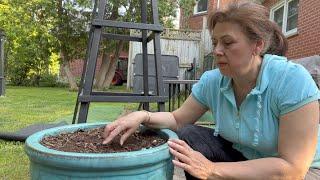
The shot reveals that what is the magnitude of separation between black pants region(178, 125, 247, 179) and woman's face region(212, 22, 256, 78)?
452 mm

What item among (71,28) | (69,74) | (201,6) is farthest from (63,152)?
(201,6)

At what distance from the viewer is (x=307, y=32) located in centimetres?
698

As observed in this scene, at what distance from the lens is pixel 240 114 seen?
169cm

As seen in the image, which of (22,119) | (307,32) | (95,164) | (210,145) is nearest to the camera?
(95,164)

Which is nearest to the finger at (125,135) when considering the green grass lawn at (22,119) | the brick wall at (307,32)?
the green grass lawn at (22,119)

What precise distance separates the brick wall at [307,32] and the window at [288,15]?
11.5 inches

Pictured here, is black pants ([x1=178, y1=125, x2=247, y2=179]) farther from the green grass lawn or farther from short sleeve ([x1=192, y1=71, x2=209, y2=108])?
the green grass lawn

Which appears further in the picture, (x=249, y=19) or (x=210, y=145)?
(x=210, y=145)

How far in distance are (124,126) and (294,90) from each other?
669 millimetres

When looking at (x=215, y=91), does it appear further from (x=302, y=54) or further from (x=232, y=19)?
(x=302, y=54)

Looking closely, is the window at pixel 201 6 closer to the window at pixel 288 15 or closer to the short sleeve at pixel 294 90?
the window at pixel 288 15

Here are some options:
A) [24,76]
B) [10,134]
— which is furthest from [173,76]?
[24,76]

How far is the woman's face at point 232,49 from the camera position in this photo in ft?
5.06

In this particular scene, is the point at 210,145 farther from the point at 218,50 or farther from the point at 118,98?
the point at 118,98
